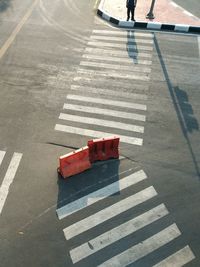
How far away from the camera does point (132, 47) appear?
16594mm

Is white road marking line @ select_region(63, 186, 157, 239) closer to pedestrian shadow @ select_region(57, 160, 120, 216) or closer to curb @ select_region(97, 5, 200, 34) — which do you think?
pedestrian shadow @ select_region(57, 160, 120, 216)

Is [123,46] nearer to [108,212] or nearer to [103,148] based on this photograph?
[103,148]

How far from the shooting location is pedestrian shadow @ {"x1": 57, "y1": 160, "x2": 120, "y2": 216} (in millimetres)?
9703

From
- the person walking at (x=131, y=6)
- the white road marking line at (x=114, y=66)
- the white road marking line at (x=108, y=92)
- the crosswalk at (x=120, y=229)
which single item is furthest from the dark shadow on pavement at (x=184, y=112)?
the person walking at (x=131, y=6)

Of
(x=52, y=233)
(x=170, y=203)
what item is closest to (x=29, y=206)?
(x=52, y=233)

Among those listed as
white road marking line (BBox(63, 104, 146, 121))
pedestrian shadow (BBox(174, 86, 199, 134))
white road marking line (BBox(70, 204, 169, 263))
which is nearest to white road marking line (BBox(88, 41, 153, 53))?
pedestrian shadow (BBox(174, 86, 199, 134))

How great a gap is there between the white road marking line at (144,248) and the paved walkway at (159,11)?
13262 millimetres

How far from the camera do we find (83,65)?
15203mm

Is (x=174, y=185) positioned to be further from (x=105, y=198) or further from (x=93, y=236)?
(x=93, y=236)

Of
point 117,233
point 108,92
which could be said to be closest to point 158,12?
point 108,92

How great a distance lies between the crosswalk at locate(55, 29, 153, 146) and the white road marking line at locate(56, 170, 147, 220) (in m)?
1.48

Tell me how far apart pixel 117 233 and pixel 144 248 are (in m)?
0.81

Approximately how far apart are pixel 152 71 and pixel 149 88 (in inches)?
53.7

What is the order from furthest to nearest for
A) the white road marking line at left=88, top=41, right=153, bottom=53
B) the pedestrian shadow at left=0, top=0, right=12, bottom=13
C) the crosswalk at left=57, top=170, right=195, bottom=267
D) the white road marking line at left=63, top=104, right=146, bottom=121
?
the pedestrian shadow at left=0, top=0, right=12, bottom=13 < the white road marking line at left=88, top=41, right=153, bottom=53 < the white road marking line at left=63, top=104, right=146, bottom=121 < the crosswalk at left=57, top=170, right=195, bottom=267
